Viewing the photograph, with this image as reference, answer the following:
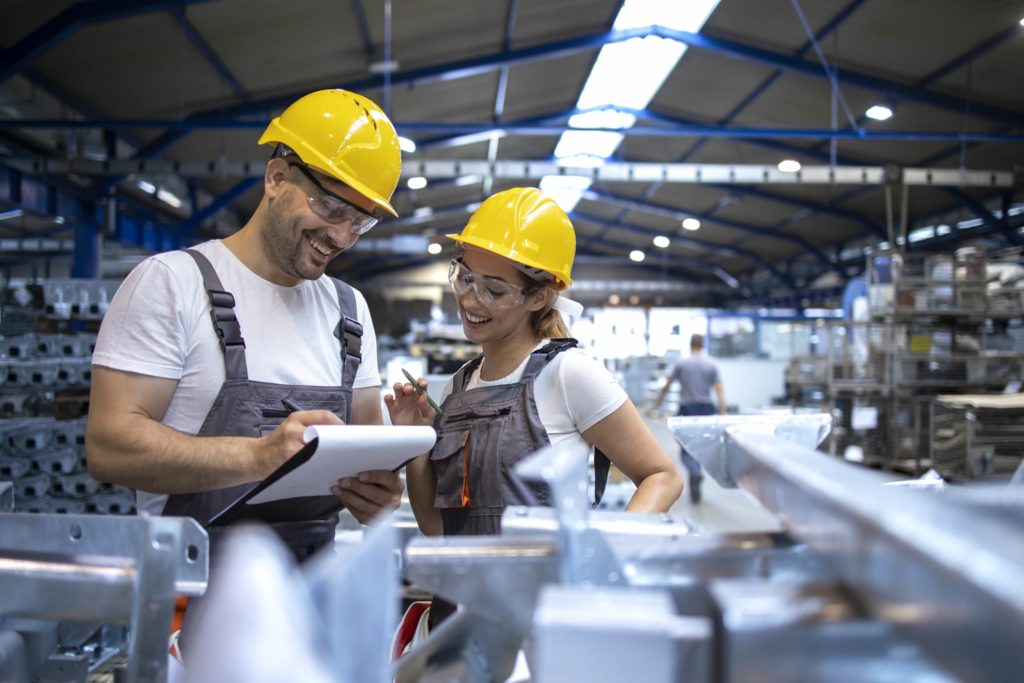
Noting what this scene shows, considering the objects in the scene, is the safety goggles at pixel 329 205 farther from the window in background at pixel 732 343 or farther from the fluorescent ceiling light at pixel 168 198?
the window in background at pixel 732 343

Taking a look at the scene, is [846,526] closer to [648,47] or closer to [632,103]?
[648,47]

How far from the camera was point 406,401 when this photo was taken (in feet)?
6.19

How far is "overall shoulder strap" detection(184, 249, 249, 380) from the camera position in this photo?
1621 millimetres

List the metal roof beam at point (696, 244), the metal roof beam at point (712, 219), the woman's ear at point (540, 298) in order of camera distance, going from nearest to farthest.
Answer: the woman's ear at point (540, 298), the metal roof beam at point (712, 219), the metal roof beam at point (696, 244)

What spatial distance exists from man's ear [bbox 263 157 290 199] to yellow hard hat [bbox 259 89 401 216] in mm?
52

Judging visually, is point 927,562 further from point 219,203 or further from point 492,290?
point 219,203

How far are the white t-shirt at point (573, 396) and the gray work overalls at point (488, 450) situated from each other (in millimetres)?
28

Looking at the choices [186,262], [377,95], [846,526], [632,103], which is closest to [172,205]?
[377,95]

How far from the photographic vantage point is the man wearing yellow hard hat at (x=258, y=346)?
150 centimetres

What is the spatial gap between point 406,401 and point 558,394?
40cm

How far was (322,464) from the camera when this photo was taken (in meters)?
1.26

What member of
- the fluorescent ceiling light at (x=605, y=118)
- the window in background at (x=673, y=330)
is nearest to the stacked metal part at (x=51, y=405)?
the window in background at (x=673, y=330)

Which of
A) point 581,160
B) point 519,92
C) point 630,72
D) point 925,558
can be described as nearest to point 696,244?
point 581,160

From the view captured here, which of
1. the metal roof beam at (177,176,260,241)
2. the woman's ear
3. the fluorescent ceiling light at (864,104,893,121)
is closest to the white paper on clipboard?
the woman's ear
